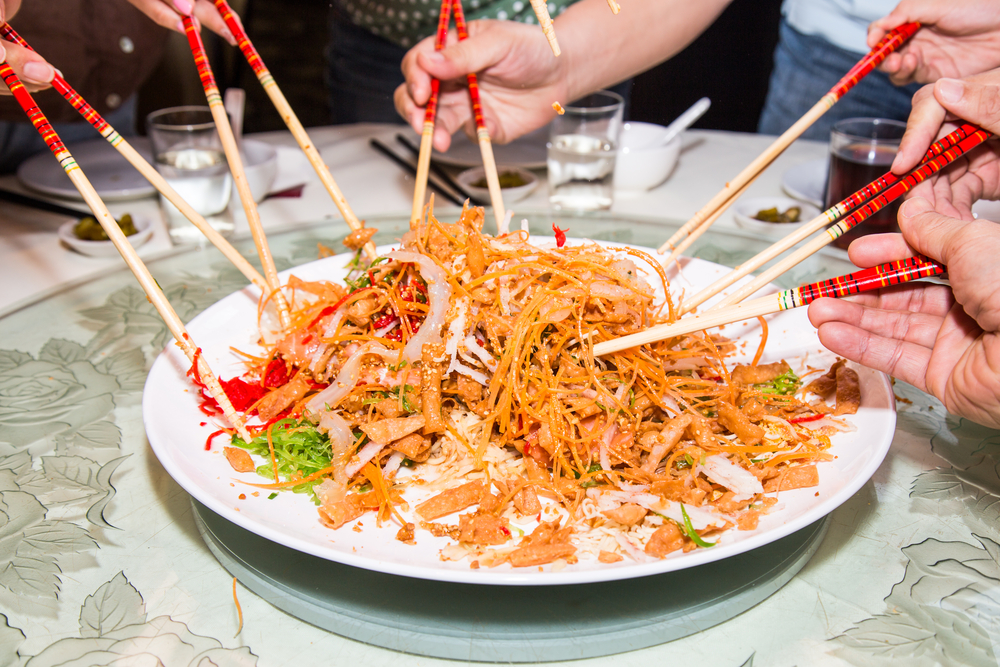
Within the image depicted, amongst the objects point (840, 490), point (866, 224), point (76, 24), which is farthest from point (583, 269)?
point (76, 24)

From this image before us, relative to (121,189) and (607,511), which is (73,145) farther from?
(607,511)

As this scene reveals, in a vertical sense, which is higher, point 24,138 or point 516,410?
point 516,410

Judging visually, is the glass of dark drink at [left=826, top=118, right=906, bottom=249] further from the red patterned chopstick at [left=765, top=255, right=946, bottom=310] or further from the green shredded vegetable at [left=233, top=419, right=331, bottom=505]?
the green shredded vegetable at [left=233, top=419, right=331, bottom=505]

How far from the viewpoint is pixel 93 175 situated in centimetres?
276

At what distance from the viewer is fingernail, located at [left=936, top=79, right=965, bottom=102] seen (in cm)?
151

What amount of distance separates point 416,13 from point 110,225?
225 centimetres

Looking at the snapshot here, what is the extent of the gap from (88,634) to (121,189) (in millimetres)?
2080

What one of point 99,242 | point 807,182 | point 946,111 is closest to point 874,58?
point 946,111

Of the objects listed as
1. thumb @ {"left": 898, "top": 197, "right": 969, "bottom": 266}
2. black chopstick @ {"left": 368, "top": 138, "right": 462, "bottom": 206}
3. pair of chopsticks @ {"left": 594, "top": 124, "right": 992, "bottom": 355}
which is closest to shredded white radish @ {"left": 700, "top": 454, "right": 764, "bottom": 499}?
pair of chopsticks @ {"left": 594, "top": 124, "right": 992, "bottom": 355}

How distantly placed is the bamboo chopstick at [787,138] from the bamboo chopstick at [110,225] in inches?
45.1

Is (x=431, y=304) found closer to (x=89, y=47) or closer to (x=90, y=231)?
(x=90, y=231)

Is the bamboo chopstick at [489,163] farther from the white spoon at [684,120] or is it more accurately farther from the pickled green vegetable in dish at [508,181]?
the white spoon at [684,120]

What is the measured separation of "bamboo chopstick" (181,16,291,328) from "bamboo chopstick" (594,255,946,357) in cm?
86

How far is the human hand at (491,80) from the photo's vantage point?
212cm
